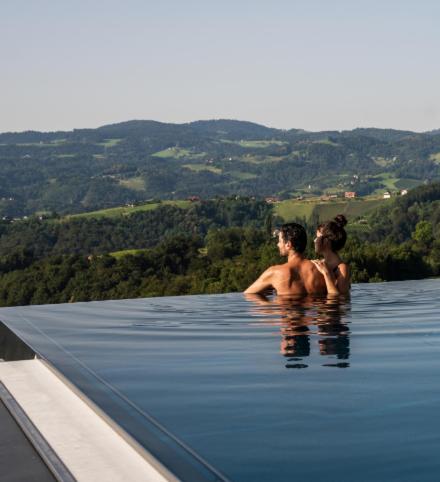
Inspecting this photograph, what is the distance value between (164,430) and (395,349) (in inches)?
107

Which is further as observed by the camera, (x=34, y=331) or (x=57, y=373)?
(x=34, y=331)

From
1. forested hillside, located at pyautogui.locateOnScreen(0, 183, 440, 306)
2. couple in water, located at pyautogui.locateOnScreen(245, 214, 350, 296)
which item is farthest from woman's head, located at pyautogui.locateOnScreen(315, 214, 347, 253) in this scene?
forested hillside, located at pyautogui.locateOnScreen(0, 183, 440, 306)

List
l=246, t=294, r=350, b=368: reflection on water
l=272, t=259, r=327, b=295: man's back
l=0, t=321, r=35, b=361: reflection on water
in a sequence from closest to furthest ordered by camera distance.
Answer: l=246, t=294, r=350, b=368: reflection on water
l=0, t=321, r=35, b=361: reflection on water
l=272, t=259, r=327, b=295: man's back

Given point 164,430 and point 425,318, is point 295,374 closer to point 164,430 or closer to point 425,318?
point 164,430

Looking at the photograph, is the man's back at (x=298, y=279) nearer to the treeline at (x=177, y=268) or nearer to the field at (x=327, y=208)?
the treeline at (x=177, y=268)

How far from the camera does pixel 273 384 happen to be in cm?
466

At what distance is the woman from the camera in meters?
10.2

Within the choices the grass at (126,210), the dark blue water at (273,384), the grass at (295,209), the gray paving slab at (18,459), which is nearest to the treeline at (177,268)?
the grass at (295,209)

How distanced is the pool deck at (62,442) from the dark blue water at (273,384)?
9 cm

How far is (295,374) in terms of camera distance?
16.2 ft

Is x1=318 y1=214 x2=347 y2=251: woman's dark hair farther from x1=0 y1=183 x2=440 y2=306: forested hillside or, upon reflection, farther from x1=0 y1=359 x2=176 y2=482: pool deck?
x1=0 y1=183 x2=440 y2=306: forested hillside

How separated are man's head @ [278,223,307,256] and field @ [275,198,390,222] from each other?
128 m

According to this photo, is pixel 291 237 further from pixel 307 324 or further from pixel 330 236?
pixel 307 324

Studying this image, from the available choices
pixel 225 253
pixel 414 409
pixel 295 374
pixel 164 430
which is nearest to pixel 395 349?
pixel 295 374
